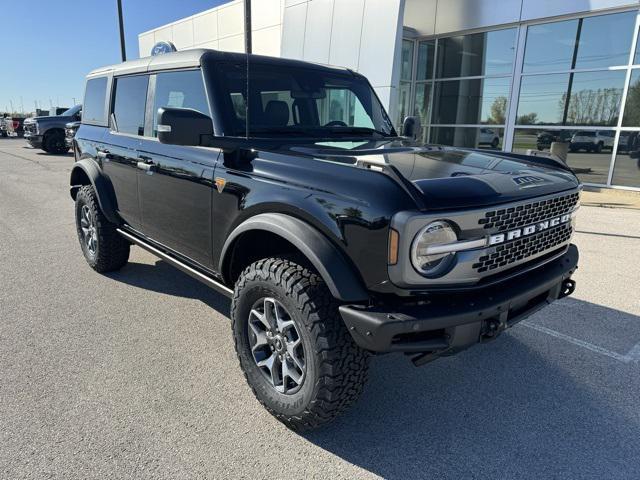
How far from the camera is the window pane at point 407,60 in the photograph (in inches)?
580

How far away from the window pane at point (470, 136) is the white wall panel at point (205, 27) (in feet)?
33.9

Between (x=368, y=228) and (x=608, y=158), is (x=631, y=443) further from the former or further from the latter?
(x=608, y=158)

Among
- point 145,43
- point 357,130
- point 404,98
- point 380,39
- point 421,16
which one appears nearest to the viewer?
point 357,130

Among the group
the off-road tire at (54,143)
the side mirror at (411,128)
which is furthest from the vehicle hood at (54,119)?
the side mirror at (411,128)

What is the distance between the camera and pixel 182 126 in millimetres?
2639

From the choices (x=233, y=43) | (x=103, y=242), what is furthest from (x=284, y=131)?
(x=233, y=43)

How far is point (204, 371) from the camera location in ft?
9.98

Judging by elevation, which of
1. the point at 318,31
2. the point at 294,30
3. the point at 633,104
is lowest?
the point at 633,104

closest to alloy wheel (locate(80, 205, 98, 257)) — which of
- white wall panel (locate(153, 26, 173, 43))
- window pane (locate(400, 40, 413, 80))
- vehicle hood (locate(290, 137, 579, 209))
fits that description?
vehicle hood (locate(290, 137, 579, 209))

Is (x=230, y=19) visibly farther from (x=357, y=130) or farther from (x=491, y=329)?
(x=491, y=329)

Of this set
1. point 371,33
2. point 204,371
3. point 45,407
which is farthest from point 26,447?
point 371,33

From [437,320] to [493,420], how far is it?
3.31 feet

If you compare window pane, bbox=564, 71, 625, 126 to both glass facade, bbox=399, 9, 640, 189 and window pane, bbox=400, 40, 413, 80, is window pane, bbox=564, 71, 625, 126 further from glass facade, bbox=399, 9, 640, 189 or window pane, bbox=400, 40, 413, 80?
window pane, bbox=400, 40, 413, 80

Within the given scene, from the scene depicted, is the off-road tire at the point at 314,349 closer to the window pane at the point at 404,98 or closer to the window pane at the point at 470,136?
the window pane at the point at 470,136
